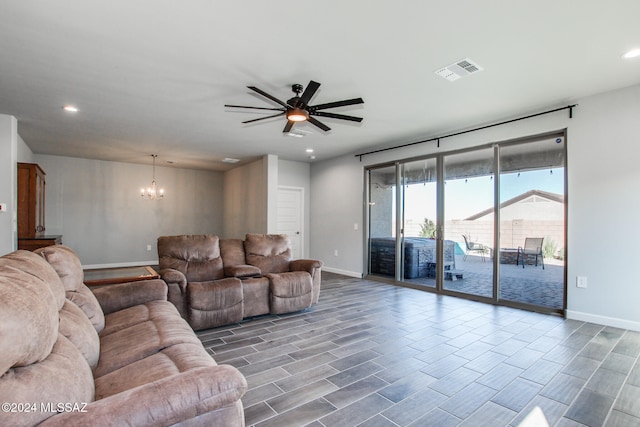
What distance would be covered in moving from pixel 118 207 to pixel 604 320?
9616 mm

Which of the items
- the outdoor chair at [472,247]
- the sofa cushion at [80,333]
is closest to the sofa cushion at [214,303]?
the sofa cushion at [80,333]

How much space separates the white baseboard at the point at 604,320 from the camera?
349 cm

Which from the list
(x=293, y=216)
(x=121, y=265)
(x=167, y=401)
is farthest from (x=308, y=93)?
(x=121, y=265)

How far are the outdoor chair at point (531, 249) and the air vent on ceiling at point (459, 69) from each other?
105 inches

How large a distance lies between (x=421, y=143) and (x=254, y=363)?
4570 millimetres

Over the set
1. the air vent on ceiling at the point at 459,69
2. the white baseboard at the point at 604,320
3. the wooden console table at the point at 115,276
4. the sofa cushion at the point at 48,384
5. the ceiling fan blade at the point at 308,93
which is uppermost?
the air vent on ceiling at the point at 459,69

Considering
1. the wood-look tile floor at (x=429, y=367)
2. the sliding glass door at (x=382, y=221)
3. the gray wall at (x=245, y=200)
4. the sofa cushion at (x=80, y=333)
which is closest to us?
the sofa cushion at (x=80, y=333)

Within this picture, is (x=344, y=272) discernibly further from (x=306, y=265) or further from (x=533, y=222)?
(x=533, y=222)

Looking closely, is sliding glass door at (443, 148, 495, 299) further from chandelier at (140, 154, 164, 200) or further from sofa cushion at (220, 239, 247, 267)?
chandelier at (140, 154, 164, 200)

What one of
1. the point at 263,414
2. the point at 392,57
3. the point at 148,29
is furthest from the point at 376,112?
the point at 263,414

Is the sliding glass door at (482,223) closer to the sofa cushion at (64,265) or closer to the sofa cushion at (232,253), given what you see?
the sofa cushion at (232,253)

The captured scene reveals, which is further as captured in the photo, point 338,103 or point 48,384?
point 338,103

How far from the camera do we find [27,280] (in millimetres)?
1222

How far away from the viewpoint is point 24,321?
0.98 m
